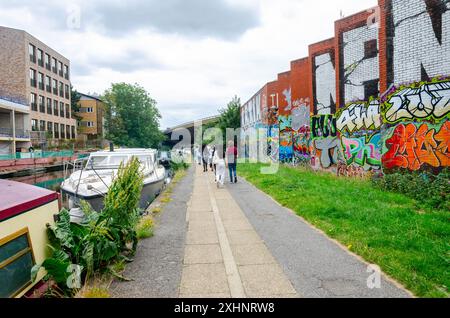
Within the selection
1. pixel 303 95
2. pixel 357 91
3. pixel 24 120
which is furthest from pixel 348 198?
pixel 24 120

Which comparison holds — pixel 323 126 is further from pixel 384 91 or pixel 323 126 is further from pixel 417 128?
pixel 417 128

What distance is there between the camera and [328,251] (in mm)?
4836

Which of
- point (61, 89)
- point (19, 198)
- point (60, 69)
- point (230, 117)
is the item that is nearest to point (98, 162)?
point (19, 198)

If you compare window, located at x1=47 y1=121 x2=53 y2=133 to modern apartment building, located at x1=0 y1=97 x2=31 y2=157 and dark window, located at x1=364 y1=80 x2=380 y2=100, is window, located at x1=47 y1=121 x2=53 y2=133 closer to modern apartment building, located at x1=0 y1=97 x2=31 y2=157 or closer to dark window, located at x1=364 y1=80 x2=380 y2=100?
modern apartment building, located at x1=0 y1=97 x2=31 y2=157

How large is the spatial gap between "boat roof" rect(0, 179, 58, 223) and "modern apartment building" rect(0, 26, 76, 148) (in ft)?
123

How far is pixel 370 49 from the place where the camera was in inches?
461

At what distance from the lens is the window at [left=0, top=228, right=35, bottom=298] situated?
3.19m

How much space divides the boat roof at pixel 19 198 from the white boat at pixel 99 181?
2.16 meters

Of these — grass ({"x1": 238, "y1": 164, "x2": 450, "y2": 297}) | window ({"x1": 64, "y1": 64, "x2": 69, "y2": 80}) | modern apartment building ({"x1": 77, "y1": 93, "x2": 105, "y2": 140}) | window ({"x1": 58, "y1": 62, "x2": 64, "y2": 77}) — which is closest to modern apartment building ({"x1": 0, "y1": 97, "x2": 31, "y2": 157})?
window ({"x1": 58, "y1": 62, "x2": 64, "y2": 77})

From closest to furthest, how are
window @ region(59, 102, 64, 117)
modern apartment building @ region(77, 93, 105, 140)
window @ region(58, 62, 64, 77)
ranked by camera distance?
window @ region(59, 102, 64, 117) → window @ region(58, 62, 64, 77) → modern apartment building @ region(77, 93, 105, 140)

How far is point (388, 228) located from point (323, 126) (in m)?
9.85
